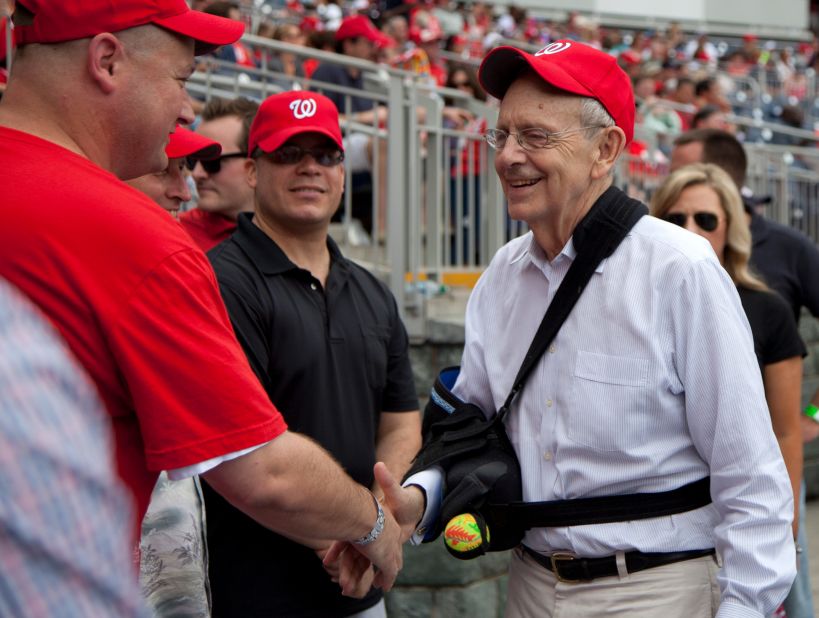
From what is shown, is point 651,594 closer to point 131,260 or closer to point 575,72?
point 575,72

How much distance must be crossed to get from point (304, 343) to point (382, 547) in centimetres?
91

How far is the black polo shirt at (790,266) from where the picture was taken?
15.5 feet

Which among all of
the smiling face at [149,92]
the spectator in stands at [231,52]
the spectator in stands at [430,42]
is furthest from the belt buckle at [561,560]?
the spectator in stands at [430,42]

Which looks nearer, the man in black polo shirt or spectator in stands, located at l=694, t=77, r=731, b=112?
the man in black polo shirt

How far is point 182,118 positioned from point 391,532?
1.11m

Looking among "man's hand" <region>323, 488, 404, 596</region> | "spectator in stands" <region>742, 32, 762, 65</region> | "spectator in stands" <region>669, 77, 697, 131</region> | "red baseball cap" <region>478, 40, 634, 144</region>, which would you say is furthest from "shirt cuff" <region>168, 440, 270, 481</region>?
"spectator in stands" <region>742, 32, 762, 65</region>

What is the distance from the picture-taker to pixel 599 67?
2.63m

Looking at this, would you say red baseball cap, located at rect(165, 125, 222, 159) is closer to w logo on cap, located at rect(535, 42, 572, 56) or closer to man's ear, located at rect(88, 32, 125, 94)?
w logo on cap, located at rect(535, 42, 572, 56)

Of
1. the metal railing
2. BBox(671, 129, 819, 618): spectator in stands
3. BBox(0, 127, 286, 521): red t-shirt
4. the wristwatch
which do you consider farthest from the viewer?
the metal railing

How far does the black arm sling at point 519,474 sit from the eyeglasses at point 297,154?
133 centimetres

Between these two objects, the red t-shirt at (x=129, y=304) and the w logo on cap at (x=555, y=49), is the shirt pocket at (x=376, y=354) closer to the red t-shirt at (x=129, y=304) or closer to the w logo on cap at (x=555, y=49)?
the w logo on cap at (x=555, y=49)

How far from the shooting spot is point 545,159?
2.62 metres

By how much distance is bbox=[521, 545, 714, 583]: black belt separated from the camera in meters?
2.49

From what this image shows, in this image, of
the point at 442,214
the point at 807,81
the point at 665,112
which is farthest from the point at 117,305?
the point at 807,81
